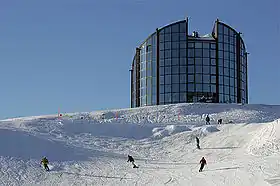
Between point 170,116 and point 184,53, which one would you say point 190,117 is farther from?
point 184,53

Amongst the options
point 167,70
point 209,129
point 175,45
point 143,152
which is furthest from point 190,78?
point 143,152

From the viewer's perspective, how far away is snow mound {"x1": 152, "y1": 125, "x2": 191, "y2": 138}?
38.5m

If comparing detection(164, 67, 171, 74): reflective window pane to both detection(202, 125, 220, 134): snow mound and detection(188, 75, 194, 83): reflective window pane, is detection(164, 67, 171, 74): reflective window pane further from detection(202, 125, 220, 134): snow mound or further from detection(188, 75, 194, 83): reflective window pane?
detection(202, 125, 220, 134): snow mound

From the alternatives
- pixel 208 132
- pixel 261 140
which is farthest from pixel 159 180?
pixel 208 132

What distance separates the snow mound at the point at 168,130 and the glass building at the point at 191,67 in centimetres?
2189

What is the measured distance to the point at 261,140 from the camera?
102 ft

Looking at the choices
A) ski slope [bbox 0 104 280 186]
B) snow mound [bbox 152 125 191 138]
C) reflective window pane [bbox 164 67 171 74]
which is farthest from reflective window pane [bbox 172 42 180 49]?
snow mound [bbox 152 125 191 138]

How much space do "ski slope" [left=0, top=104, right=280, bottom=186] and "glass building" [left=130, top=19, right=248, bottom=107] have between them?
13827 millimetres

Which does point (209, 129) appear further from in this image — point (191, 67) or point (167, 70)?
point (167, 70)

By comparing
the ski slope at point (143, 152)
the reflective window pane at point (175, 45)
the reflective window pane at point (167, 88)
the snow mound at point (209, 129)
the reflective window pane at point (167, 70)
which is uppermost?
the reflective window pane at point (175, 45)

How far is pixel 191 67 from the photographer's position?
203ft

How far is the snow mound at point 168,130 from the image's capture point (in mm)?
38469

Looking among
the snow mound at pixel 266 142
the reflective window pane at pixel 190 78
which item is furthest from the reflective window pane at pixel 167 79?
the snow mound at pixel 266 142

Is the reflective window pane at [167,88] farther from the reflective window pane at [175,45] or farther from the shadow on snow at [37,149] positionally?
the shadow on snow at [37,149]
